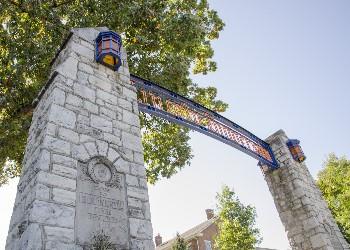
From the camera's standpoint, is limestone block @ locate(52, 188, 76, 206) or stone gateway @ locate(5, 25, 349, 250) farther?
limestone block @ locate(52, 188, 76, 206)

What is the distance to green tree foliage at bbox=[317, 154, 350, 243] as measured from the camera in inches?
734

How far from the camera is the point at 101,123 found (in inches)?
167

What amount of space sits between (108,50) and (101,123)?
1.34 meters

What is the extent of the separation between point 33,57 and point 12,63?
62 cm

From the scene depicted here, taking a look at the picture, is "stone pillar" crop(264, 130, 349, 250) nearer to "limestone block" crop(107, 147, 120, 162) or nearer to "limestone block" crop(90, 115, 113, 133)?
"limestone block" crop(107, 147, 120, 162)

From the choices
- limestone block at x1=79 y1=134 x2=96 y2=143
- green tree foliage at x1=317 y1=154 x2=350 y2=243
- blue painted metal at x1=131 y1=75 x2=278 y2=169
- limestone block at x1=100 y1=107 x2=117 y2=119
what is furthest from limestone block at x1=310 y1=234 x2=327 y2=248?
green tree foliage at x1=317 y1=154 x2=350 y2=243

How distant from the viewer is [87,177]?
3555 mm

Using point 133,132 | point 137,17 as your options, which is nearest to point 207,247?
point 137,17

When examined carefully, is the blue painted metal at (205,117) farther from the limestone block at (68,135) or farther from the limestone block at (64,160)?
the limestone block at (64,160)

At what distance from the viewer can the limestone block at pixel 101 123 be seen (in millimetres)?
4137

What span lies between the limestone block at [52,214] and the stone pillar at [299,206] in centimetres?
736

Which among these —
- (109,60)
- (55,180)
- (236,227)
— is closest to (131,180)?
(55,180)

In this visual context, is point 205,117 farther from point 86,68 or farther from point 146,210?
point 146,210

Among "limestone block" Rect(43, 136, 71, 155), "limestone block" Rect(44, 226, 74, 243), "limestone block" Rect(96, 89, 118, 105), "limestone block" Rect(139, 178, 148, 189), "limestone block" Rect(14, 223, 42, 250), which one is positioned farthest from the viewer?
"limestone block" Rect(96, 89, 118, 105)
